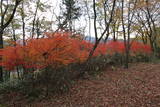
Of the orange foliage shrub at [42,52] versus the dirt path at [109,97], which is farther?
the orange foliage shrub at [42,52]

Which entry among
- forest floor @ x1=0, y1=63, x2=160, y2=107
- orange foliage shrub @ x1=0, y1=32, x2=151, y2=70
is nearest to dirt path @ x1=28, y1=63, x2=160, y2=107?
forest floor @ x1=0, y1=63, x2=160, y2=107

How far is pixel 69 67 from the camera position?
35.1ft

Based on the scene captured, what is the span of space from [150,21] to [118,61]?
773cm

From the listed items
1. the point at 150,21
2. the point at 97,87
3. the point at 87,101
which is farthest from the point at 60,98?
the point at 150,21

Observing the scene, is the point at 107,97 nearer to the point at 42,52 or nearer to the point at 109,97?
the point at 109,97

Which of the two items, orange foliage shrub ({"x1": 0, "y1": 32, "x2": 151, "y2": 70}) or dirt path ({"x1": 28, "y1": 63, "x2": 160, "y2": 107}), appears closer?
dirt path ({"x1": 28, "y1": 63, "x2": 160, "y2": 107})

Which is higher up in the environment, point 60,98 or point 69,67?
point 69,67

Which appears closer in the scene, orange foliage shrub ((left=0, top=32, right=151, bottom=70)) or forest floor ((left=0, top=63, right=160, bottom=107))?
forest floor ((left=0, top=63, right=160, bottom=107))

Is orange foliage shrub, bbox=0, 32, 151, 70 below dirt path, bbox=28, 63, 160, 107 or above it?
above

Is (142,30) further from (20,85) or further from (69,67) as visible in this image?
(20,85)

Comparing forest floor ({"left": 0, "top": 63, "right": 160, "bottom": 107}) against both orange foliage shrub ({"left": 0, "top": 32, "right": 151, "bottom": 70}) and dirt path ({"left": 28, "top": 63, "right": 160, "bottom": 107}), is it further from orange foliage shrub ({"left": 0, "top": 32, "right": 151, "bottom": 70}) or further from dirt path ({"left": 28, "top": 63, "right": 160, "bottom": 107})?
orange foliage shrub ({"left": 0, "top": 32, "right": 151, "bottom": 70})

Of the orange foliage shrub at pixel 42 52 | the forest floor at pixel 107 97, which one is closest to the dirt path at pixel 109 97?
the forest floor at pixel 107 97

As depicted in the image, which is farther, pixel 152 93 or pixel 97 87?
pixel 97 87

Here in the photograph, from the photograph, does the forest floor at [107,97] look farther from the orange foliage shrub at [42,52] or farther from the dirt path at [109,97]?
the orange foliage shrub at [42,52]
